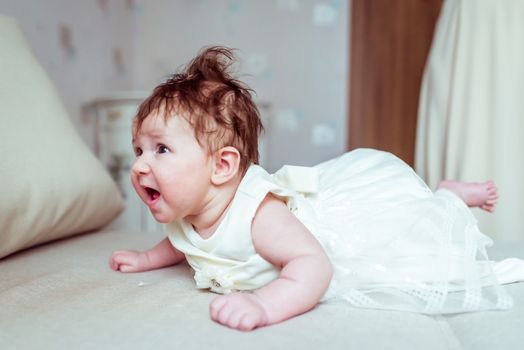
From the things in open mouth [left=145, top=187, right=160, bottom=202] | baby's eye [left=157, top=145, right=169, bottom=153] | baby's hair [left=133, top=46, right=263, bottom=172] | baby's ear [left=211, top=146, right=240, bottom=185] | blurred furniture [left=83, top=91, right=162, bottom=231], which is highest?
baby's hair [left=133, top=46, right=263, bottom=172]

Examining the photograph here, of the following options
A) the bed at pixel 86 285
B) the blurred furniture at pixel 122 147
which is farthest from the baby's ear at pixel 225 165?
the blurred furniture at pixel 122 147

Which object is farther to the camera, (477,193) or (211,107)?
(477,193)

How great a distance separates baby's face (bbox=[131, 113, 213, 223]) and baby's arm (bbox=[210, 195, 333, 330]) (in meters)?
0.10

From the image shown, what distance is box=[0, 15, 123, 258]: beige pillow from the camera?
0.87 metres

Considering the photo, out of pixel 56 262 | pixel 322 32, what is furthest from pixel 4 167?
pixel 322 32

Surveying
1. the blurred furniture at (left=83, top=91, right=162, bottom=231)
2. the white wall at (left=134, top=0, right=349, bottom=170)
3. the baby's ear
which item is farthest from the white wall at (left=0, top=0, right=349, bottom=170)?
the baby's ear

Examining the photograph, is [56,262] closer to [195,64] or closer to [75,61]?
[195,64]

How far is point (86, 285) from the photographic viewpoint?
2.46 ft

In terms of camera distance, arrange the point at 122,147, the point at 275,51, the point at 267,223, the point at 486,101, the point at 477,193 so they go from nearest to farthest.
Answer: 1. the point at 267,223
2. the point at 477,193
3. the point at 486,101
4. the point at 122,147
5. the point at 275,51

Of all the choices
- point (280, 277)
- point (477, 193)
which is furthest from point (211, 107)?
point (477, 193)

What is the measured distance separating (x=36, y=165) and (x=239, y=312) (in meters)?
0.53

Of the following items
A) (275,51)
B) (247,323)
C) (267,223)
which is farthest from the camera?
(275,51)

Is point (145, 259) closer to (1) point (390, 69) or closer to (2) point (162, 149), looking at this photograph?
(2) point (162, 149)

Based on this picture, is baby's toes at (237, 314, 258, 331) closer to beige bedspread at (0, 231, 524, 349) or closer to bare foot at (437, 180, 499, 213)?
beige bedspread at (0, 231, 524, 349)
